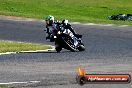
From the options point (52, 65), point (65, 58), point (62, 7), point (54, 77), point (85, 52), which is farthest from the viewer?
point (62, 7)

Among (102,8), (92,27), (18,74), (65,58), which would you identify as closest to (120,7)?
(102,8)

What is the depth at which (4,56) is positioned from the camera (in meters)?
17.8

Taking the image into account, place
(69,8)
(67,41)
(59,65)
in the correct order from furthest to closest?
(69,8), (67,41), (59,65)

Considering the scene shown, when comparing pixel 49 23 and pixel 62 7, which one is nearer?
pixel 49 23

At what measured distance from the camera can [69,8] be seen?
54.2m

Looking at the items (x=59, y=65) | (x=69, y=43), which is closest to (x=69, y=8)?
(x=69, y=43)

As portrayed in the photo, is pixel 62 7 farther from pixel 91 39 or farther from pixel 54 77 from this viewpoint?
pixel 54 77

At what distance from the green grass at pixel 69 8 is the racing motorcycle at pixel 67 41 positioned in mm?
22029

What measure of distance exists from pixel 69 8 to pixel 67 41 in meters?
33.5

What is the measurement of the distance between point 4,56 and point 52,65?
3.14 metres

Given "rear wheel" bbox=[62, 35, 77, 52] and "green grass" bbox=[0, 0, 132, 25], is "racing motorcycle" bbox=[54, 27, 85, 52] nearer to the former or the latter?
"rear wheel" bbox=[62, 35, 77, 52]

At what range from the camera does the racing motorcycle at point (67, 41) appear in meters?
20.7

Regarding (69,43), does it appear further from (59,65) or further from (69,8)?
(69,8)

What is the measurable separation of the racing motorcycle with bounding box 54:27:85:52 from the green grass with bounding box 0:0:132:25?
22.0m
